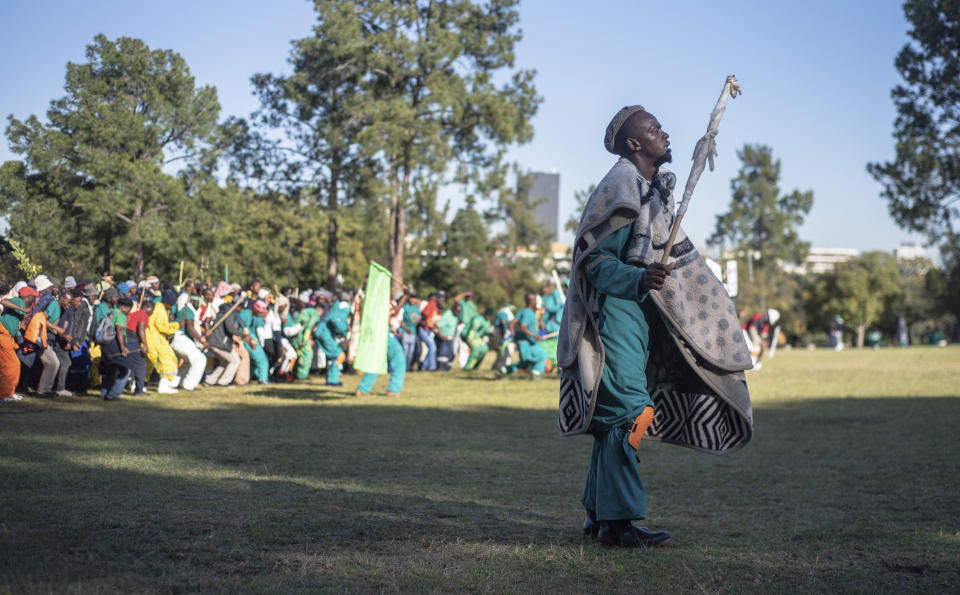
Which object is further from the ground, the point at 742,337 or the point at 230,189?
the point at 230,189

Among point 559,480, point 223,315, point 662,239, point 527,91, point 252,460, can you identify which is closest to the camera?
point 662,239

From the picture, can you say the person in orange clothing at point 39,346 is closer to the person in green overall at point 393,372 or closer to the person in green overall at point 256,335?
the person in green overall at point 256,335

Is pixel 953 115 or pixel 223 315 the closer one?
pixel 223 315

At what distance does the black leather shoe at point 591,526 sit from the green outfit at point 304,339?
598 inches

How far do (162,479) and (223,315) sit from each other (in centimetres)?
1070

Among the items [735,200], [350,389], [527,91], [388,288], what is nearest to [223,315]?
[350,389]

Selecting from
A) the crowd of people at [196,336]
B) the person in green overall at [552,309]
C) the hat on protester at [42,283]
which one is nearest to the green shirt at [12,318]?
the crowd of people at [196,336]

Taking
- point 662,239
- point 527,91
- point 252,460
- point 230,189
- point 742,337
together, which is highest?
point 527,91

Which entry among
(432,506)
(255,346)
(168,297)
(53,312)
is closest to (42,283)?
(53,312)

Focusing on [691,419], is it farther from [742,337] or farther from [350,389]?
[350,389]

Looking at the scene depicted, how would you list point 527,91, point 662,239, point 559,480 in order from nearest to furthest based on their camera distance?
point 662,239 < point 559,480 < point 527,91

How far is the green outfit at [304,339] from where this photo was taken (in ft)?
65.6

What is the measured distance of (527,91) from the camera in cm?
3353

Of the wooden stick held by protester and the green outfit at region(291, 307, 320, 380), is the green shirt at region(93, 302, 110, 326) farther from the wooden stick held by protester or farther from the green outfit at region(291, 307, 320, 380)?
the wooden stick held by protester
